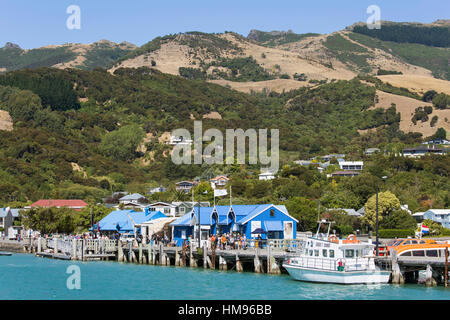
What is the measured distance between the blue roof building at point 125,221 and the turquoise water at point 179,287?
731 inches

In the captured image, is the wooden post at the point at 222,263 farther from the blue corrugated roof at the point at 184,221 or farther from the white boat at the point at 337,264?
the blue corrugated roof at the point at 184,221

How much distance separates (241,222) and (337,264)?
19.4 metres

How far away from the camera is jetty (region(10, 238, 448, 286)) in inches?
1735

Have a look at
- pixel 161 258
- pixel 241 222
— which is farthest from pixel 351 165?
pixel 161 258

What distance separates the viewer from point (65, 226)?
84000 millimetres

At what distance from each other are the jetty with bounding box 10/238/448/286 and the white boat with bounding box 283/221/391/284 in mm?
1395

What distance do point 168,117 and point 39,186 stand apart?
234 feet

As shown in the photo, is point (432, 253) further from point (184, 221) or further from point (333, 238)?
point (184, 221)

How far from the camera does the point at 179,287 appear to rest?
44.6 meters

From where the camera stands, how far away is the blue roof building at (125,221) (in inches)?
2926

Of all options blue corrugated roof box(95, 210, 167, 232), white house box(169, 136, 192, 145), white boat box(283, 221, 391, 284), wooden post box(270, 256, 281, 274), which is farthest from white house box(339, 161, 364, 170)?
white boat box(283, 221, 391, 284)

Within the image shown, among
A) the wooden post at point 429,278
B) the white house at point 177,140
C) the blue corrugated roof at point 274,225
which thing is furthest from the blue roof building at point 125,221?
the white house at point 177,140
